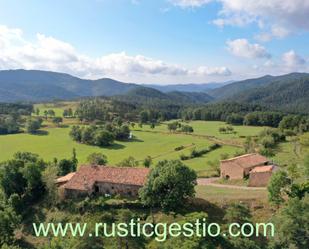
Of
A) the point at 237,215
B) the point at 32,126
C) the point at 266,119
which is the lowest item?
the point at 237,215

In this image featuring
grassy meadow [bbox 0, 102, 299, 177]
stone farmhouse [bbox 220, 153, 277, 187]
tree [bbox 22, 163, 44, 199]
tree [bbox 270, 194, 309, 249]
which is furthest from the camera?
grassy meadow [bbox 0, 102, 299, 177]

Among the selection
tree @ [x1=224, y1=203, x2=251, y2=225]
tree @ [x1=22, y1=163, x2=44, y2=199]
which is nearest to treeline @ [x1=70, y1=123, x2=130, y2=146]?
tree @ [x1=22, y1=163, x2=44, y2=199]

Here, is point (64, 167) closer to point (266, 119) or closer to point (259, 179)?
point (259, 179)

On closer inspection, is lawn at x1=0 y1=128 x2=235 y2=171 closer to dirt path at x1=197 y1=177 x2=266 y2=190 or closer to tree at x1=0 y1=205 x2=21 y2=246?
dirt path at x1=197 y1=177 x2=266 y2=190

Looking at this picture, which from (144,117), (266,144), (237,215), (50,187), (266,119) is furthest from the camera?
(144,117)

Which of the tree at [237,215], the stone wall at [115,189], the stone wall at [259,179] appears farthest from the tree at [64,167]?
the tree at [237,215]

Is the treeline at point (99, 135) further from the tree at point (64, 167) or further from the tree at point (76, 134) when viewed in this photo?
the tree at point (64, 167)

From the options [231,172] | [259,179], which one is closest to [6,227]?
[259,179]
